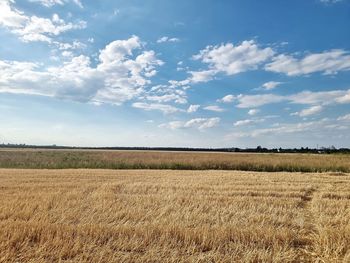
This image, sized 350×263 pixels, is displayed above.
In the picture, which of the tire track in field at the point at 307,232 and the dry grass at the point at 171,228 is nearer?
the dry grass at the point at 171,228

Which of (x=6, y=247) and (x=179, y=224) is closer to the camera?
(x=6, y=247)

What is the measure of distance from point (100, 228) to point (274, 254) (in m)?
3.73

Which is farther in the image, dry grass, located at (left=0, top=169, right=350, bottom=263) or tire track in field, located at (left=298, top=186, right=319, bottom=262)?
tire track in field, located at (left=298, top=186, right=319, bottom=262)

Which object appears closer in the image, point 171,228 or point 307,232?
point 171,228

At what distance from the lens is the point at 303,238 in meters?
7.81

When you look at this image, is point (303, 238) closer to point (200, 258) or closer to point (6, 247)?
point (200, 258)

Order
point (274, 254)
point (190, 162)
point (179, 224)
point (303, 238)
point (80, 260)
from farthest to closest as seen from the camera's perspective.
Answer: point (190, 162)
point (179, 224)
point (303, 238)
point (274, 254)
point (80, 260)

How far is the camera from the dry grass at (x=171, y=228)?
6633 mm

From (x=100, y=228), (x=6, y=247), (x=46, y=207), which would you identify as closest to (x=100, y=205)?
(x=46, y=207)

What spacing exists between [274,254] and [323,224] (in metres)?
3.02

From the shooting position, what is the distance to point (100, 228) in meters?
8.12

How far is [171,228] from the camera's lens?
8.11 metres

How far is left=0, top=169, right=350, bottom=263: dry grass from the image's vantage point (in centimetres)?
663

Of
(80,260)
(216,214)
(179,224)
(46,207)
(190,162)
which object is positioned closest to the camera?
(80,260)
